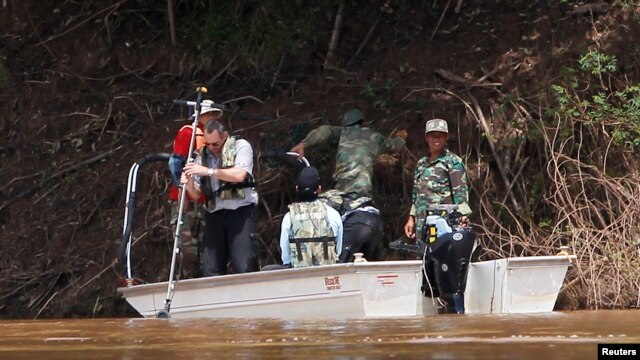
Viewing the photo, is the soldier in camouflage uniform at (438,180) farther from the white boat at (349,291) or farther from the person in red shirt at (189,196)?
the person in red shirt at (189,196)

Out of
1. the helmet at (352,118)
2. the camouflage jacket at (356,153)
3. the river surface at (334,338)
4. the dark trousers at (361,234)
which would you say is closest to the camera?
the river surface at (334,338)

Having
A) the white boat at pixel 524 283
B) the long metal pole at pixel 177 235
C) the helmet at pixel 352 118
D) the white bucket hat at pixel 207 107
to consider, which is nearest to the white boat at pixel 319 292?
the long metal pole at pixel 177 235

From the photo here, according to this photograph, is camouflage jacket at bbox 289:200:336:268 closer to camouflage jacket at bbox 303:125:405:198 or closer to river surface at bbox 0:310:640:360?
river surface at bbox 0:310:640:360

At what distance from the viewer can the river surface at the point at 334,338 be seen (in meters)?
9.25

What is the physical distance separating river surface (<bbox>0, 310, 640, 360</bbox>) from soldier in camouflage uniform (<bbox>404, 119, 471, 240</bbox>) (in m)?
1.20

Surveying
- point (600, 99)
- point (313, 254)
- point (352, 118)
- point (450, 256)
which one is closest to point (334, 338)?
point (313, 254)

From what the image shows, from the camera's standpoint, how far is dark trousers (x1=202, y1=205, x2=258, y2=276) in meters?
13.0

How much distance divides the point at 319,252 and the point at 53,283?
3.94 m

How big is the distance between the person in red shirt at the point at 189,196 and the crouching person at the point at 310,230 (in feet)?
3.44

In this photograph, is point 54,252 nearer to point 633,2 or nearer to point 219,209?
point 219,209

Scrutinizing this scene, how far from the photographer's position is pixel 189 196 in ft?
43.1

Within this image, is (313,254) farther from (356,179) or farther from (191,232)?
(191,232)

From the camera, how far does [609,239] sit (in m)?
13.6

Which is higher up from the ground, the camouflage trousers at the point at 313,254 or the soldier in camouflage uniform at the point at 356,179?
the soldier in camouflage uniform at the point at 356,179
